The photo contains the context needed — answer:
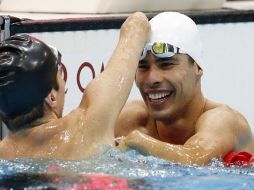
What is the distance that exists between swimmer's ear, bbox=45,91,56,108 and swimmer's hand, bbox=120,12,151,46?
0.38 metres

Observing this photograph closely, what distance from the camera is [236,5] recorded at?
5.48 meters

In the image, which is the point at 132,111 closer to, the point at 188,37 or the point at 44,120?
the point at 188,37

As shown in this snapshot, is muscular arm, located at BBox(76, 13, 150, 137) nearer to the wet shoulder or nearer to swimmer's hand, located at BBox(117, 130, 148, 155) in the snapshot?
swimmer's hand, located at BBox(117, 130, 148, 155)

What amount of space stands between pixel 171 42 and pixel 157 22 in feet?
0.36

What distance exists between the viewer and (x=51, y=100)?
2740 millimetres

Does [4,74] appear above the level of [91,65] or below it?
above

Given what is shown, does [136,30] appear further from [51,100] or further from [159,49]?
[51,100]

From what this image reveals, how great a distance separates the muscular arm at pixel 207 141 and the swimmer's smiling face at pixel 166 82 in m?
0.13

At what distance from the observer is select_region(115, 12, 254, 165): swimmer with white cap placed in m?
3.20

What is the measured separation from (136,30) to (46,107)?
1.73 ft

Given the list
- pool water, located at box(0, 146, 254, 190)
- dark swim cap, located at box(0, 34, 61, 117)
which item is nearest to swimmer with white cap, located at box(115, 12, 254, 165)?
pool water, located at box(0, 146, 254, 190)

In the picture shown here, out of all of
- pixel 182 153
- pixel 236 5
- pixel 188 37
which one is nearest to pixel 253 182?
pixel 182 153

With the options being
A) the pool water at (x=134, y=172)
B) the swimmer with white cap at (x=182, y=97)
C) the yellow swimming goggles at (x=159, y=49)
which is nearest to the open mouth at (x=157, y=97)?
the swimmer with white cap at (x=182, y=97)

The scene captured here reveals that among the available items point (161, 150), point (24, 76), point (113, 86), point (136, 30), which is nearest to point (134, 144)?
point (161, 150)
